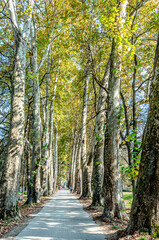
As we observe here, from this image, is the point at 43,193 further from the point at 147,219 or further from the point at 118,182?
the point at 147,219

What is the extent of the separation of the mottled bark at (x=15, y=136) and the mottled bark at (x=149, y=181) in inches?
175

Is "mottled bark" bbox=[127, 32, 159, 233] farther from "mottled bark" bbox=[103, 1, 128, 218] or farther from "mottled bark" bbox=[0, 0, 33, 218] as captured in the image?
"mottled bark" bbox=[0, 0, 33, 218]

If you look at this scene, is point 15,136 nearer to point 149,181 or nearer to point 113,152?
point 113,152

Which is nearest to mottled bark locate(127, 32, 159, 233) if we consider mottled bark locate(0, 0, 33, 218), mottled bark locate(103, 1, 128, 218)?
mottled bark locate(103, 1, 128, 218)

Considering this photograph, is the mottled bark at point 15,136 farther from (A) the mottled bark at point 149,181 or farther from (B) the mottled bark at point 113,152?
(A) the mottled bark at point 149,181

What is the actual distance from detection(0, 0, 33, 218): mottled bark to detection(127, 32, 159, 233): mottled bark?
4.45 meters

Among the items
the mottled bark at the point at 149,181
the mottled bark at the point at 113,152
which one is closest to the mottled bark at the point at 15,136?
the mottled bark at the point at 113,152

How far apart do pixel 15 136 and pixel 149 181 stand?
17.3 feet

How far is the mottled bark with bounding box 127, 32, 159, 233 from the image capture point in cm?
360

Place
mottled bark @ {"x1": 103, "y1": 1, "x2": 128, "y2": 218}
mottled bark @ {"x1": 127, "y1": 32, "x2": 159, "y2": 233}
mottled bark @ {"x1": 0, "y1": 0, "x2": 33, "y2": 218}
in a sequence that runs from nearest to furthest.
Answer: mottled bark @ {"x1": 127, "y1": 32, "x2": 159, "y2": 233}
mottled bark @ {"x1": 0, "y1": 0, "x2": 33, "y2": 218}
mottled bark @ {"x1": 103, "y1": 1, "x2": 128, "y2": 218}

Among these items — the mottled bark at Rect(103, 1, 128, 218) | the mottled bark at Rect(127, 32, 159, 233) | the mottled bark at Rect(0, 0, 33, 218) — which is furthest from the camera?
the mottled bark at Rect(103, 1, 128, 218)

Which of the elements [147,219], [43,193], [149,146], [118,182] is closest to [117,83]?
[118,182]

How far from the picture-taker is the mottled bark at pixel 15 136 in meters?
6.62

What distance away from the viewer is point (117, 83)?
7422 millimetres
